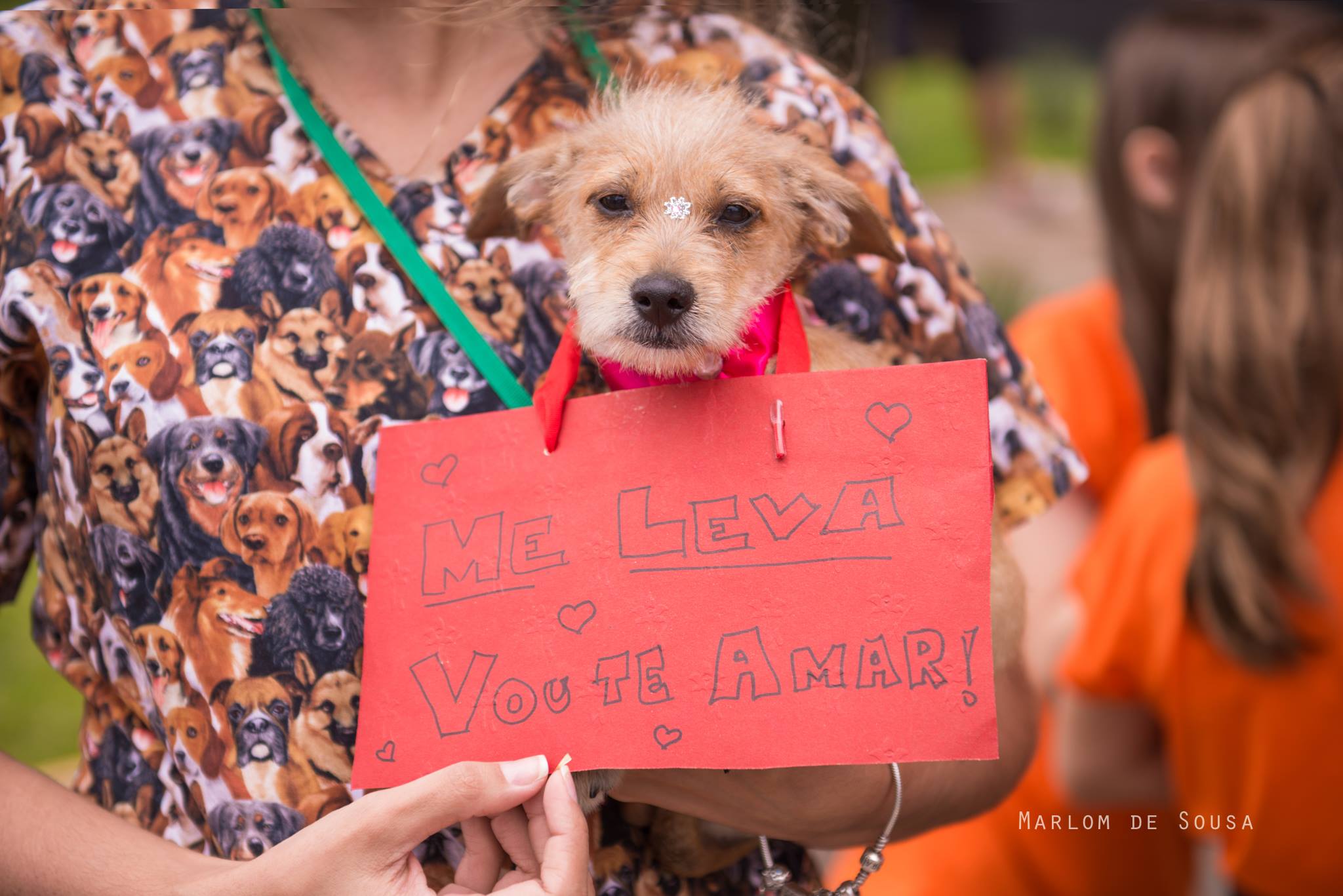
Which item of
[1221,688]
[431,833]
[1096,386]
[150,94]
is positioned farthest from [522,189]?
[1096,386]

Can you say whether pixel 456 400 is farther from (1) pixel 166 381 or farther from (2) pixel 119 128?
(2) pixel 119 128

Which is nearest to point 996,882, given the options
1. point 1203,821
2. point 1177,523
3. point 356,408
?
point 1203,821

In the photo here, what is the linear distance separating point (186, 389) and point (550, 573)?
514 millimetres

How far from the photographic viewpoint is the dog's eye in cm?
127

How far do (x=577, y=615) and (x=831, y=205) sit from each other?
0.63 metres

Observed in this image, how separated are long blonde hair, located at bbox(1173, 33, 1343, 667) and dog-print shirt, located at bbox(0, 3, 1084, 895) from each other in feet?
2.96

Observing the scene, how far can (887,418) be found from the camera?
1.14 metres

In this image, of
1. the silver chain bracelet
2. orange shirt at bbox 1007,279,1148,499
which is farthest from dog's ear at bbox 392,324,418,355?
orange shirt at bbox 1007,279,1148,499

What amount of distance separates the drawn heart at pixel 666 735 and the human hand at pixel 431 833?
0.11 m

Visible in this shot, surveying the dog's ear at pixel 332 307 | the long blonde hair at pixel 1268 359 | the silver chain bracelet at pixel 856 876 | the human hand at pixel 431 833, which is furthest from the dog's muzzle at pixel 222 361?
the long blonde hair at pixel 1268 359

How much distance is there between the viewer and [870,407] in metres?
1.14

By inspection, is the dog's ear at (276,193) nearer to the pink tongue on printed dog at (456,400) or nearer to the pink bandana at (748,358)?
the pink tongue on printed dog at (456,400)

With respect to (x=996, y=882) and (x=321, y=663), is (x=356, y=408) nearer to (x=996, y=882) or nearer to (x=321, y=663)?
(x=321, y=663)

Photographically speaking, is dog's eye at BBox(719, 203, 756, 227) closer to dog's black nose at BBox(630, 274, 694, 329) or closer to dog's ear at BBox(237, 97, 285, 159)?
dog's black nose at BBox(630, 274, 694, 329)
